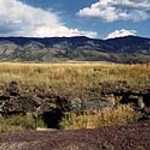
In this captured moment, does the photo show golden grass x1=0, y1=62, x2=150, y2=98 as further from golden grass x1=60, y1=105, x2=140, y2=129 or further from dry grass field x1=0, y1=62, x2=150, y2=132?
golden grass x1=60, y1=105, x2=140, y2=129

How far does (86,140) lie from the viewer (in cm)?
1836

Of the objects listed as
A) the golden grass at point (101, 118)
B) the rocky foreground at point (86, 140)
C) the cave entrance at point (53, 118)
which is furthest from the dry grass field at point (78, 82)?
the rocky foreground at point (86, 140)

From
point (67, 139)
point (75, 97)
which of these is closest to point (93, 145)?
point (67, 139)

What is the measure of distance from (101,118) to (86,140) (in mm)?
8457

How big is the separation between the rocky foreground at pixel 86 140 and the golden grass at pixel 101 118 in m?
5.60

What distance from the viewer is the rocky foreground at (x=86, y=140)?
17438mm

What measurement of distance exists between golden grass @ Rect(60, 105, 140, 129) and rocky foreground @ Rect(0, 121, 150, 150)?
5601 mm

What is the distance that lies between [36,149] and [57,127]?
1020 centimetres

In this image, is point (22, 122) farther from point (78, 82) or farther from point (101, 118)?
point (78, 82)

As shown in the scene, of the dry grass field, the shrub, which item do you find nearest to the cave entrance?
the shrub

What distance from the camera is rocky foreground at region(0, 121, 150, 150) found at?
57.2 feet

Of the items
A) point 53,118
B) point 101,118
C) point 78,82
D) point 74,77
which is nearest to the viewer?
point 101,118

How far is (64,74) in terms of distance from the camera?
3266 centimetres

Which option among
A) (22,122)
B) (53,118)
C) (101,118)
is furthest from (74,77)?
(101,118)
